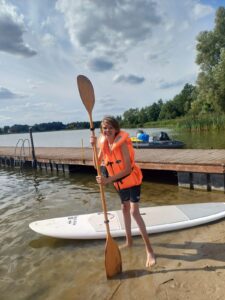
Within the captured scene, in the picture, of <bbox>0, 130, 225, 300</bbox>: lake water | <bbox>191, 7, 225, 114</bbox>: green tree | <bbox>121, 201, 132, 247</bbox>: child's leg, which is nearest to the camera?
<bbox>0, 130, 225, 300</bbox>: lake water

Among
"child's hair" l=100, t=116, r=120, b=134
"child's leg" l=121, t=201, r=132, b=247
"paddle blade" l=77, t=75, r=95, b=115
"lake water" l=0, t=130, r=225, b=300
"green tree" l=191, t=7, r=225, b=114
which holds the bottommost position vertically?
"lake water" l=0, t=130, r=225, b=300

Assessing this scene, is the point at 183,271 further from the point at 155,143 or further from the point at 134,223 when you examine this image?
the point at 155,143

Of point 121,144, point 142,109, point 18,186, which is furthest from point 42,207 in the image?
point 142,109

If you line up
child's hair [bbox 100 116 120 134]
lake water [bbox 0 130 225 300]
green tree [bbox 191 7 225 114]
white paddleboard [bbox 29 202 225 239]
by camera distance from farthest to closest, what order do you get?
green tree [bbox 191 7 225 114]
white paddleboard [bbox 29 202 225 239]
child's hair [bbox 100 116 120 134]
lake water [bbox 0 130 225 300]

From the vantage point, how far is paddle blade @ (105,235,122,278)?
3.75 metres

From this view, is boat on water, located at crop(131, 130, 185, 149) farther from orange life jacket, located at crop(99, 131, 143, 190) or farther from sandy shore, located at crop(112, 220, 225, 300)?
orange life jacket, located at crop(99, 131, 143, 190)

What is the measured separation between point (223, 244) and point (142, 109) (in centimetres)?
9305

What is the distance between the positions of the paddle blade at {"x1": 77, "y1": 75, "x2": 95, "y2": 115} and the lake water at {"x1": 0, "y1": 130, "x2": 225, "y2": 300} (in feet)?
7.63

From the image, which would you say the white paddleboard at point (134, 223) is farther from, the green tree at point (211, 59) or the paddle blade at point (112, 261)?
the green tree at point (211, 59)

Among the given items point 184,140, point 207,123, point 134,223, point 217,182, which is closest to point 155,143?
point 217,182

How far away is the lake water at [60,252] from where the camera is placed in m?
3.73

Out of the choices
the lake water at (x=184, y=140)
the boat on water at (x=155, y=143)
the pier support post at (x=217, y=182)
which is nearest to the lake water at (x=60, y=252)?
the pier support post at (x=217, y=182)

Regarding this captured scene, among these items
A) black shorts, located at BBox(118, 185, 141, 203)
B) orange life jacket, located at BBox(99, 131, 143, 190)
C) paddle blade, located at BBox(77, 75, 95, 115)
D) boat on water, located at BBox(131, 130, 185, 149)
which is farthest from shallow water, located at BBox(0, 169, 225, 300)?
boat on water, located at BBox(131, 130, 185, 149)

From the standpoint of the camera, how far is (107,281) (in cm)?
373
